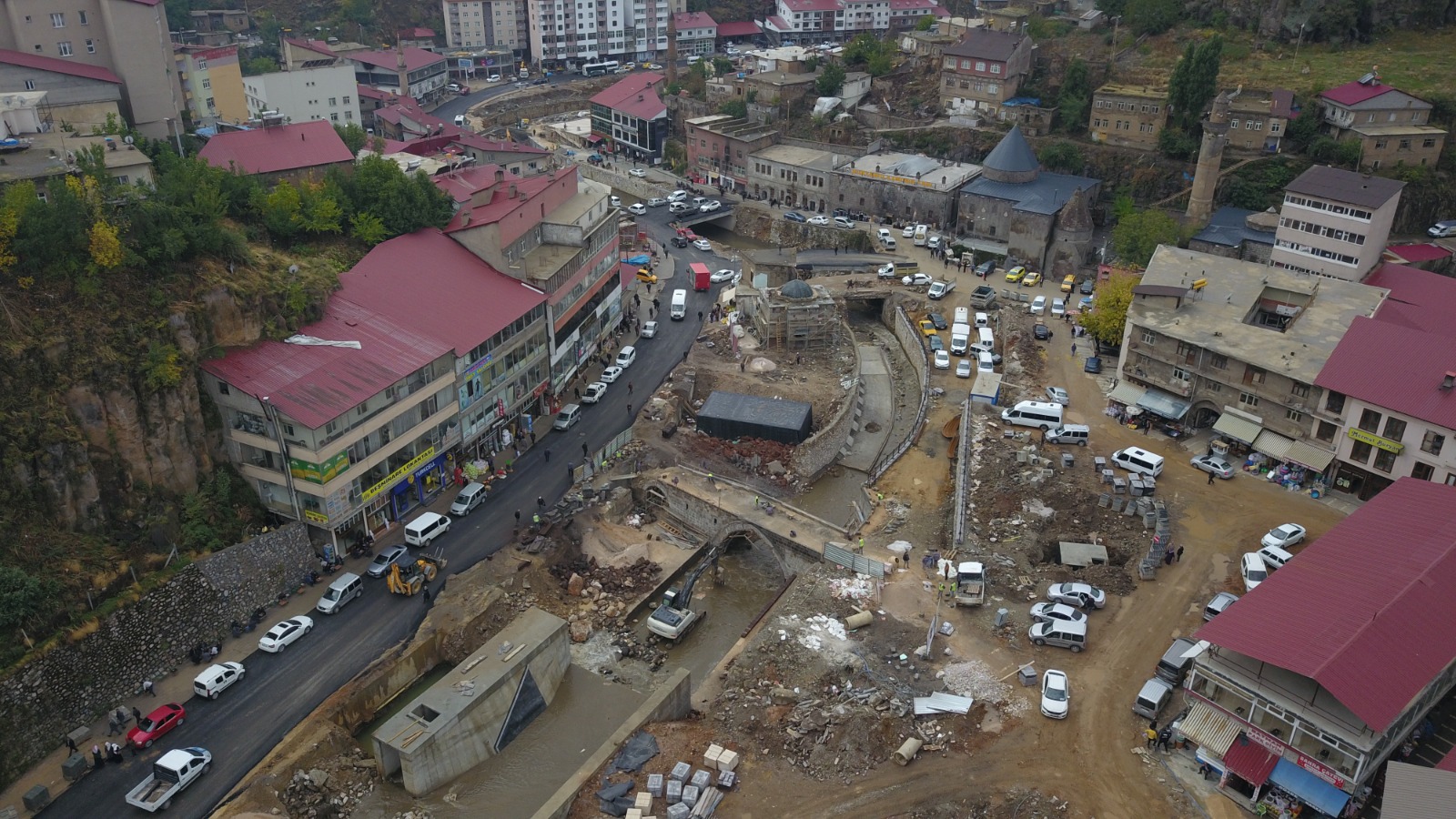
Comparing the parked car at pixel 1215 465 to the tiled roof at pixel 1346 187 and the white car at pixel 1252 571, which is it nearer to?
the white car at pixel 1252 571

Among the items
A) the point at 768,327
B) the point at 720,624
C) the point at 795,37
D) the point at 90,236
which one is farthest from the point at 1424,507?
the point at 795,37

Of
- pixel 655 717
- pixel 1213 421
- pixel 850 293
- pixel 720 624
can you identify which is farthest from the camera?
pixel 850 293

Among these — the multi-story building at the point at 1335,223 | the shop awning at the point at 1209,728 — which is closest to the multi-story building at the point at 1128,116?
the multi-story building at the point at 1335,223

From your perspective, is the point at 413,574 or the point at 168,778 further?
the point at 413,574

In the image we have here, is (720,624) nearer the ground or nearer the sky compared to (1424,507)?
nearer the ground

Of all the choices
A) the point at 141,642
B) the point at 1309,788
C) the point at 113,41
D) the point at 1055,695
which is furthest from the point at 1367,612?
the point at 113,41

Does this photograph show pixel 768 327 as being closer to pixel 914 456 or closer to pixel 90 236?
pixel 914 456

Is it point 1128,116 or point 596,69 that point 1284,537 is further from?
point 596,69
